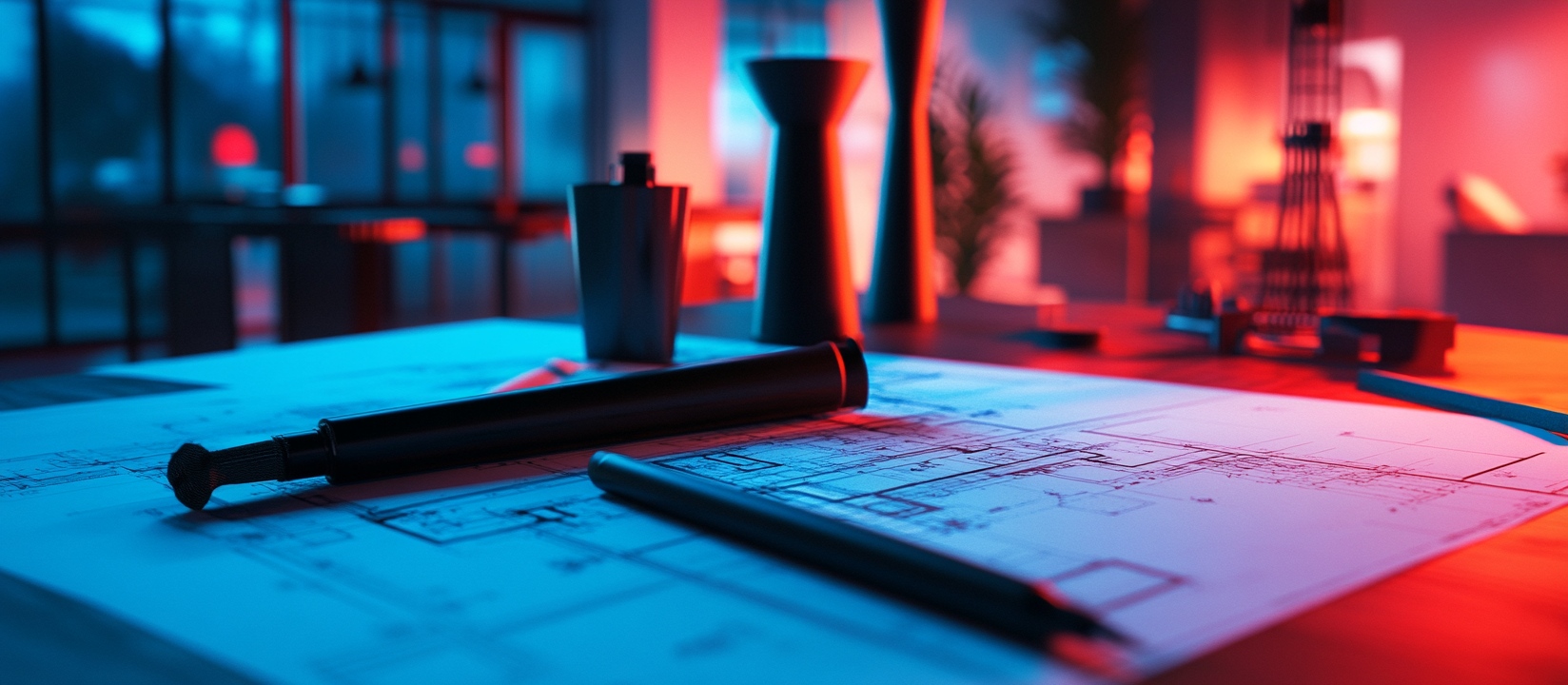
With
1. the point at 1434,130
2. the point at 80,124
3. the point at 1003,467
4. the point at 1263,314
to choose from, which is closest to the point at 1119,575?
the point at 1003,467

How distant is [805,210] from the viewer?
3.46ft

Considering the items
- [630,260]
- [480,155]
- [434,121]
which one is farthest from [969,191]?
[630,260]

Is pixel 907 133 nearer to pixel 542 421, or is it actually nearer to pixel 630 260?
pixel 630 260

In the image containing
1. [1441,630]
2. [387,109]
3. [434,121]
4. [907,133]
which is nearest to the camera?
[1441,630]

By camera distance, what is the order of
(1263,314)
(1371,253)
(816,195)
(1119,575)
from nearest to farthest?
(1119,575)
(816,195)
(1263,314)
(1371,253)

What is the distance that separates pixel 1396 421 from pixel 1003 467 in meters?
0.32

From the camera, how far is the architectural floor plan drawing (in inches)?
13.3

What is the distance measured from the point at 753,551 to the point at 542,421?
0.20 meters

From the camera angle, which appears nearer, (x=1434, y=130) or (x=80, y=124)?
(x=80, y=124)

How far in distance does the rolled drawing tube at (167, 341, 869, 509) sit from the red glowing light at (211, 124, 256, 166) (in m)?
7.01

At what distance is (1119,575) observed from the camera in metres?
0.40

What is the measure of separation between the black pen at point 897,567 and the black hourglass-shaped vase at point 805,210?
1.90 ft

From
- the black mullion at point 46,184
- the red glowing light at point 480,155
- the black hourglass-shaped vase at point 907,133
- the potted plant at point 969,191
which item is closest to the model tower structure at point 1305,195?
the black hourglass-shaped vase at point 907,133

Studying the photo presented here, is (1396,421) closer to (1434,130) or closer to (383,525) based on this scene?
(383,525)
